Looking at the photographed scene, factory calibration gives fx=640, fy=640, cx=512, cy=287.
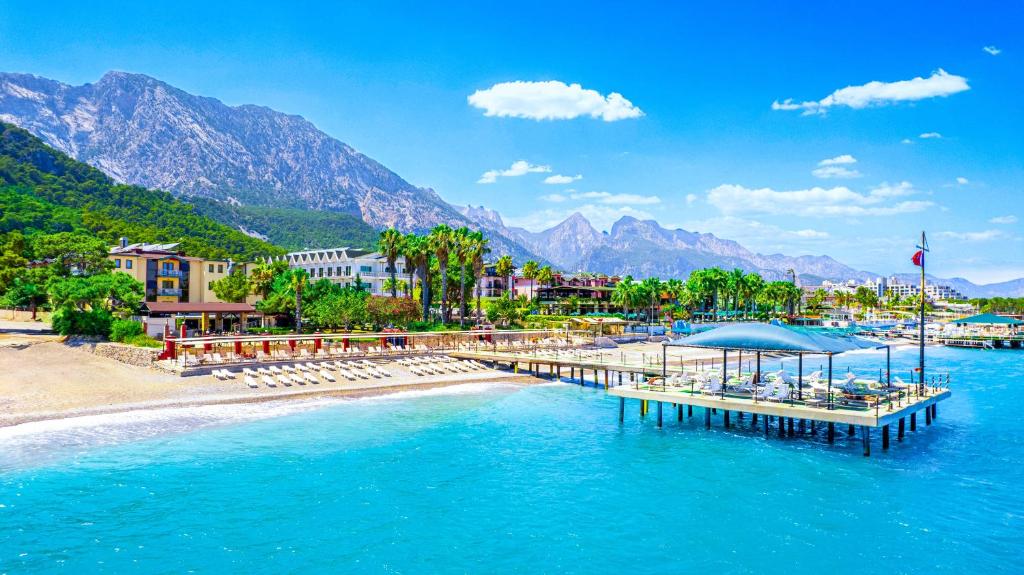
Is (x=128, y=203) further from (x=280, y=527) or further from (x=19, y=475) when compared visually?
(x=280, y=527)

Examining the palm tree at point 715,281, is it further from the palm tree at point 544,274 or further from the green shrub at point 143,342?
the green shrub at point 143,342

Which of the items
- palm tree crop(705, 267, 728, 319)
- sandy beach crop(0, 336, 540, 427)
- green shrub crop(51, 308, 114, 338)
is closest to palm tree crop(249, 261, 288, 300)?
green shrub crop(51, 308, 114, 338)

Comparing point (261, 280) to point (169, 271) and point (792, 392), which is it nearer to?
point (169, 271)

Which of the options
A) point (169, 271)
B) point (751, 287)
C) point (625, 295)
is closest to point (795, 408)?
point (169, 271)

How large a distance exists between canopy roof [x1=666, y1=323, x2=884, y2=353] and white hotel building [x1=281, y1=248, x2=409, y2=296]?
69.7 m

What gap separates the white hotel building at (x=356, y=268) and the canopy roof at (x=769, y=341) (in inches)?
2745

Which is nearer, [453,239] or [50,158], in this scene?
[453,239]

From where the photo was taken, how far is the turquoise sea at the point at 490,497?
18.3 m

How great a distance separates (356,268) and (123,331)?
165 ft

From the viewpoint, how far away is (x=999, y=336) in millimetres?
107938

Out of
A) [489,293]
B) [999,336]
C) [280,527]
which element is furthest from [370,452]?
[999,336]

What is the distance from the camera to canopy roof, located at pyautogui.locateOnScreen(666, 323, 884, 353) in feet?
101

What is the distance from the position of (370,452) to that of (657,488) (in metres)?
12.7

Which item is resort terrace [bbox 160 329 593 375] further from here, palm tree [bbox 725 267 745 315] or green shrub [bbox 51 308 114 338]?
palm tree [bbox 725 267 745 315]
